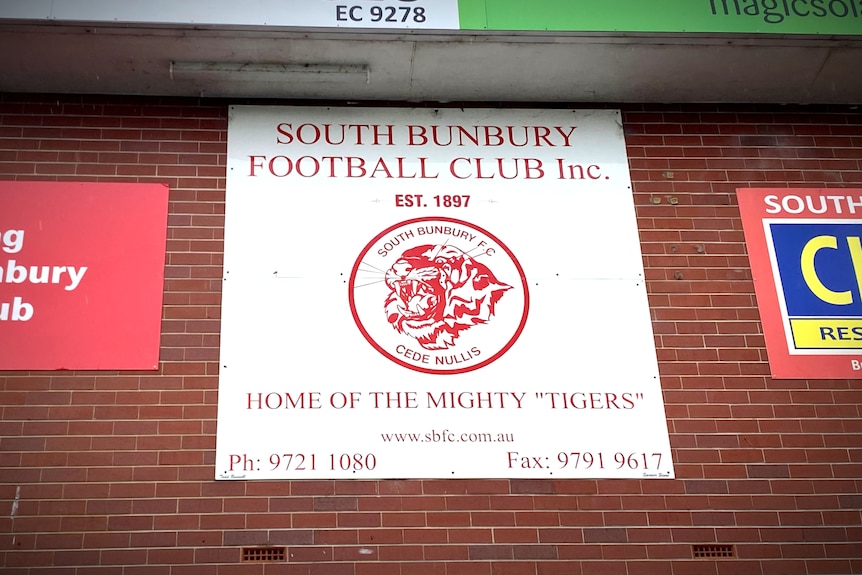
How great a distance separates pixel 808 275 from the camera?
19.9 ft

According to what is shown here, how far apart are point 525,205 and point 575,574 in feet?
6.99

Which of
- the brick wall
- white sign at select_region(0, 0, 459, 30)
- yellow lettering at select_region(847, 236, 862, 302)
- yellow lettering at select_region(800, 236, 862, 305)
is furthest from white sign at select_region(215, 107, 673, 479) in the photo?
yellow lettering at select_region(847, 236, 862, 302)

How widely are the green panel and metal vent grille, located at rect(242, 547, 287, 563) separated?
3.00 metres

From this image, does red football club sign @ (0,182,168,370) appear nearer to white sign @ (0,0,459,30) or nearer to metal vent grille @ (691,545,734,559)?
white sign @ (0,0,459,30)

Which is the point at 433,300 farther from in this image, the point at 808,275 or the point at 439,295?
the point at 808,275

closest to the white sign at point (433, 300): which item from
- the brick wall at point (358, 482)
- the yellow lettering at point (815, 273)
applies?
the brick wall at point (358, 482)

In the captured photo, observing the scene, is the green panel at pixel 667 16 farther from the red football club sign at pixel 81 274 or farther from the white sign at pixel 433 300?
the red football club sign at pixel 81 274

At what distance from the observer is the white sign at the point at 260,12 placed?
5.63m

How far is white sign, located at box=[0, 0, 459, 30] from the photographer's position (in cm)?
563

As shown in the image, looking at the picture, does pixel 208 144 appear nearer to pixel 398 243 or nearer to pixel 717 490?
pixel 398 243

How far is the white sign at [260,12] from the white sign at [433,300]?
2.23 ft

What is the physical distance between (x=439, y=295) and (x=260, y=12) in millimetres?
1858

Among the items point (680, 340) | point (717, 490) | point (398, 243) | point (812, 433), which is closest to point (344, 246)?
point (398, 243)

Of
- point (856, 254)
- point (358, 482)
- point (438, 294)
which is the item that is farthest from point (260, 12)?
point (856, 254)
